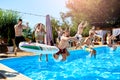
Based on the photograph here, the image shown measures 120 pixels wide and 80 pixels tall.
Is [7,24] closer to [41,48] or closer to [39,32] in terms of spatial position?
[39,32]

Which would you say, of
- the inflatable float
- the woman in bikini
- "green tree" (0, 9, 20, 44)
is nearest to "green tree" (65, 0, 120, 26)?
"green tree" (0, 9, 20, 44)

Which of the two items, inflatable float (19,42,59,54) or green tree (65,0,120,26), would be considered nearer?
inflatable float (19,42,59,54)

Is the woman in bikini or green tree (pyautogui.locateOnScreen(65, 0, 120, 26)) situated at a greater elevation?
green tree (pyautogui.locateOnScreen(65, 0, 120, 26))

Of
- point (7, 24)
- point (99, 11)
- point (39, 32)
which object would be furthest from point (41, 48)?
point (99, 11)

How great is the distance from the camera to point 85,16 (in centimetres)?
3775

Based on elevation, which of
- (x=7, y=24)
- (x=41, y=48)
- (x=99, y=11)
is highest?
(x=99, y=11)

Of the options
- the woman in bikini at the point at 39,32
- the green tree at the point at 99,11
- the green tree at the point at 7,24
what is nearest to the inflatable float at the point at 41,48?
the woman in bikini at the point at 39,32

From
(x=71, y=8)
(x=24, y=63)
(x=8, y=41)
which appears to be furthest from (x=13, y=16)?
(x=71, y=8)

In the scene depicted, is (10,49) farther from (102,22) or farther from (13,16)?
(102,22)

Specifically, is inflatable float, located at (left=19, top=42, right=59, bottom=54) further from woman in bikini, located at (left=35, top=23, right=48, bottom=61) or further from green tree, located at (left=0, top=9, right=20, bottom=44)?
green tree, located at (left=0, top=9, right=20, bottom=44)

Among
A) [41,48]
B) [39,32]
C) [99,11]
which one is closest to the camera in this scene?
[41,48]

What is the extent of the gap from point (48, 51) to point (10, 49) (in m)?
9.86

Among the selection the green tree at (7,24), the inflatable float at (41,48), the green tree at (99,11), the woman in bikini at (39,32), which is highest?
the green tree at (99,11)

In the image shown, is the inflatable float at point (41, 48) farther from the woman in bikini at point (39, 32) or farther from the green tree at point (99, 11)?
the green tree at point (99, 11)
